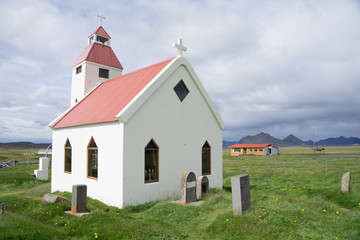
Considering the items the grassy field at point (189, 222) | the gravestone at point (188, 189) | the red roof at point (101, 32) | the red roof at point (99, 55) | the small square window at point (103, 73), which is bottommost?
the grassy field at point (189, 222)

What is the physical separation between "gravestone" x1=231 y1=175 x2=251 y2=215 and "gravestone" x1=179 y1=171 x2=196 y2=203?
10.5 ft

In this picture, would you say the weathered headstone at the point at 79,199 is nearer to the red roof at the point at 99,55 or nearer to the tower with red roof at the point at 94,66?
the tower with red roof at the point at 94,66

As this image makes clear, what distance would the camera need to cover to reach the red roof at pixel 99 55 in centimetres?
2143

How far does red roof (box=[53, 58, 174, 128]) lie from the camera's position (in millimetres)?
13914

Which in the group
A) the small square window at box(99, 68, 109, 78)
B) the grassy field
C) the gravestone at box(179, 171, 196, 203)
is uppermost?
the small square window at box(99, 68, 109, 78)

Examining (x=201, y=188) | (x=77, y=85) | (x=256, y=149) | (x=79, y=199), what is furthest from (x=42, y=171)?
(x=256, y=149)

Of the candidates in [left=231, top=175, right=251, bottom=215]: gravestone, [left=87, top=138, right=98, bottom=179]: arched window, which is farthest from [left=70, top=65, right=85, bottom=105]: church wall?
[left=231, top=175, right=251, bottom=215]: gravestone

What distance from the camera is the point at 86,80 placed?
2105 cm

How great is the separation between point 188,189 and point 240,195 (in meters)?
3.64

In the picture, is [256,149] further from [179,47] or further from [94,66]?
[179,47]

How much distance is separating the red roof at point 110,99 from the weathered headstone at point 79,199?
3.44 meters

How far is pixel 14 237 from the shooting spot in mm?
7234

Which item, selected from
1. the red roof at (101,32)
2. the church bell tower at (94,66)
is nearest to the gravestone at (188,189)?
the church bell tower at (94,66)

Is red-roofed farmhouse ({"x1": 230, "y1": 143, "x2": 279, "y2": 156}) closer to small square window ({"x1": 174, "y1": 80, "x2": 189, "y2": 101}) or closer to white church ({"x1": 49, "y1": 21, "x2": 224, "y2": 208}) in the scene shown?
white church ({"x1": 49, "y1": 21, "x2": 224, "y2": 208})
